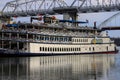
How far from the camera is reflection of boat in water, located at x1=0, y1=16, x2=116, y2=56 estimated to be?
85375mm

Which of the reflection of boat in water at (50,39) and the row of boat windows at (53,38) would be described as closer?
the reflection of boat in water at (50,39)

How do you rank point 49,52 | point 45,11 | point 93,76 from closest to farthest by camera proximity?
point 93,76 < point 49,52 < point 45,11

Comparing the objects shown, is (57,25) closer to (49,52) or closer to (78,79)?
(49,52)

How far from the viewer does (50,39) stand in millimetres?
92438

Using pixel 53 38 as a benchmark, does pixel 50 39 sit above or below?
below

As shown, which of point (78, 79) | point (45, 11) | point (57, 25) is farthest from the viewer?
point (45, 11)

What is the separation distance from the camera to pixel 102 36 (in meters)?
110

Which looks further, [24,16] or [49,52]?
[24,16]

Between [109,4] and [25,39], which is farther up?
[109,4]

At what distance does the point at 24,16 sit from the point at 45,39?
325ft

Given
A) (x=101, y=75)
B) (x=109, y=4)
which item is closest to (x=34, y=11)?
(x=109, y=4)

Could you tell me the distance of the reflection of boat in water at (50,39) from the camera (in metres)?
85.4

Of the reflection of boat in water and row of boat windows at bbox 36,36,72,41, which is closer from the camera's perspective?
the reflection of boat in water

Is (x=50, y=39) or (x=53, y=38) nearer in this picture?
(x=50, y=39)
